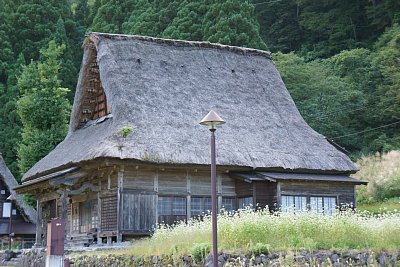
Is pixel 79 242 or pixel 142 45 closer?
pixel 79 242

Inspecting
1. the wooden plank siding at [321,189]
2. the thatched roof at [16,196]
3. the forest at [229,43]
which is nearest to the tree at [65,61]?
the forest at [229,43]

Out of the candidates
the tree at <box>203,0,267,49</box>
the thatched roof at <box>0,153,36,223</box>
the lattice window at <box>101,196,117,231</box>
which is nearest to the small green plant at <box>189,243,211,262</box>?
the lattice window at <box>101,196,117,231</box>

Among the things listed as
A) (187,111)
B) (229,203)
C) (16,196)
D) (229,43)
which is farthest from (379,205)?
(16,196)

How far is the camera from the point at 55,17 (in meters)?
49.4

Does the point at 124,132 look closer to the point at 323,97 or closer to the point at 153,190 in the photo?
the point at 153,190

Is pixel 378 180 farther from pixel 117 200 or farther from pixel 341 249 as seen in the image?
pixel 341 249

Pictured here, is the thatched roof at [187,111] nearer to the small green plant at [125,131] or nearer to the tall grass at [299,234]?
the small green plant at [125,131]

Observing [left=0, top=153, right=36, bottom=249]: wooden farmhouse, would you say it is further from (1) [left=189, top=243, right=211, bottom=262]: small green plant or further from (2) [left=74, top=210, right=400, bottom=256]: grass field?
(1) [left=189, top=243, right=211, bottom=262]: small green plant

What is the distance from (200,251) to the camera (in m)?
15.5

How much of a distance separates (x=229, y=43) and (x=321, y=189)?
1816 cm

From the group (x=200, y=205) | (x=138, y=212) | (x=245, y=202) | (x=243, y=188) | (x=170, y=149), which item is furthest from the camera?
(x=245, y=202)

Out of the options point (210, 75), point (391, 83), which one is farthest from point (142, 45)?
point (391, 83)

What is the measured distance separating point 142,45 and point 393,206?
43.3 feet

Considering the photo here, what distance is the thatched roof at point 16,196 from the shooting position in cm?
3853
